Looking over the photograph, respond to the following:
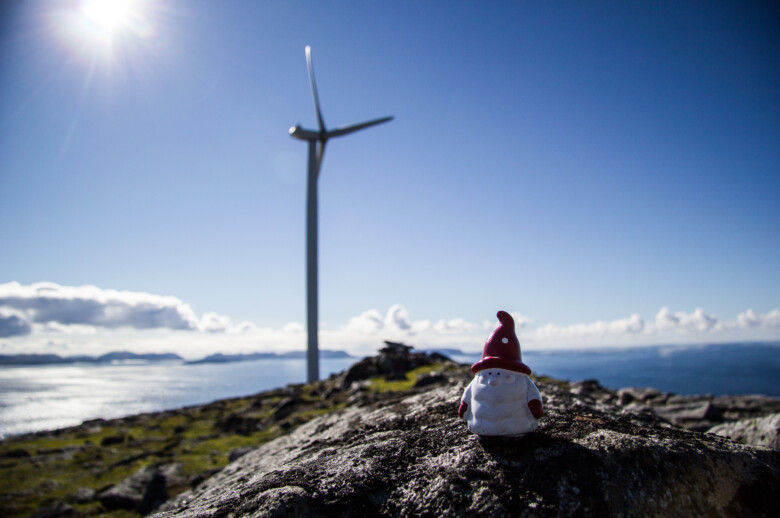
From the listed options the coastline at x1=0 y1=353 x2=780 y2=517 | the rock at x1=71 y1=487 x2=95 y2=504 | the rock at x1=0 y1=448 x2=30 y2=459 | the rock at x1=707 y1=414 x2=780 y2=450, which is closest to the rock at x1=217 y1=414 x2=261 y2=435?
the coastline at x1=0 y1=353 x2=780 y2=517

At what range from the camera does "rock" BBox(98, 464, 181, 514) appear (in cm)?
1039

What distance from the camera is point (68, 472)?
1566cm

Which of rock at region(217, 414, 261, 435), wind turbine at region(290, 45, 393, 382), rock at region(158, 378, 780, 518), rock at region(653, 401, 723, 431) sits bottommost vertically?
rock at region(217, 414, 261, 435)

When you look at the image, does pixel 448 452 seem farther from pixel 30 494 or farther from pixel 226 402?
pixel 226 402

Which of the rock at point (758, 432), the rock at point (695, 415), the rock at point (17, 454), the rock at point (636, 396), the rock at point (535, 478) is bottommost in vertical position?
the rock at point (17, 454)

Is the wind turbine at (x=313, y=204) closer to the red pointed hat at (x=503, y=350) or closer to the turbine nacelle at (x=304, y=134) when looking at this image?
the turbine nacelle at (x=304, y=134)

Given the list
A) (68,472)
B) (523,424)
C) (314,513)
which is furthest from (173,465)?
(523,424)

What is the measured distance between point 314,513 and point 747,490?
4039mm

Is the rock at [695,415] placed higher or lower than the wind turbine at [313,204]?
lower

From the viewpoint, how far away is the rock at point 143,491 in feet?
34.1

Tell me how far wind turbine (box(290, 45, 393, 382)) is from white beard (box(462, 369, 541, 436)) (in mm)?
40997

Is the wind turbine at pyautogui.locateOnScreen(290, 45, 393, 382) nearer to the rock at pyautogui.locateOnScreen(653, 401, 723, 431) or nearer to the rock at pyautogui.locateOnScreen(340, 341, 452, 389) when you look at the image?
the rock at pyautogui.locateOnScreen(340, 341, 452, 389)

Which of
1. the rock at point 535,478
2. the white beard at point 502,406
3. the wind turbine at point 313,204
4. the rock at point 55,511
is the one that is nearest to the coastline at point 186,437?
the rock at point 55,511

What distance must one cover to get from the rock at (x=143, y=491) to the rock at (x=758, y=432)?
12.6m
